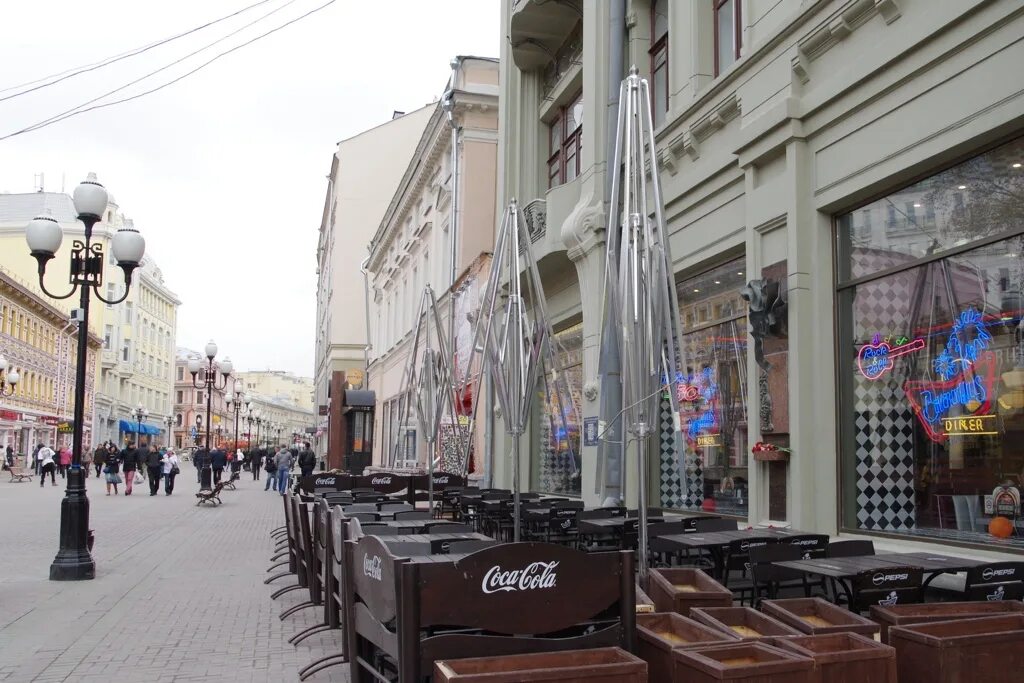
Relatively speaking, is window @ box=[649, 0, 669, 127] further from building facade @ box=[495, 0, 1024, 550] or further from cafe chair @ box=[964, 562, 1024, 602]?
cafe chair @ box=[964, 562, 1024, 602]

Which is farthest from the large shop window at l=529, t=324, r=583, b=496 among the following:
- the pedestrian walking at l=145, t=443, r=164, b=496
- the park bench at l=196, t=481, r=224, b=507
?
the pedestrian walking at l=145, t=443, r=164, b=496

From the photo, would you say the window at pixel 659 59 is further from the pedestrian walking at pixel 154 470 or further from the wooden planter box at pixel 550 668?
the pedestrian walking at pixel 154 470

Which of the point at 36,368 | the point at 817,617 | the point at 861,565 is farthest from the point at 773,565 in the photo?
the point at 36,368

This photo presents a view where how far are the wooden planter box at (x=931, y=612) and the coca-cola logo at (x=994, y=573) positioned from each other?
0.78 m

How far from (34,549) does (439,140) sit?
54.5 ft

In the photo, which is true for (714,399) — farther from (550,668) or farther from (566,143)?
(550,668)

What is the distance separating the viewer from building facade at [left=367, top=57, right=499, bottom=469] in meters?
23.0

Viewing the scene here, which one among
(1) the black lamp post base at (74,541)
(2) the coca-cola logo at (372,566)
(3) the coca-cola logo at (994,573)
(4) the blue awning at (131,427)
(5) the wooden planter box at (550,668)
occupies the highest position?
(4) the blue awning at (131,427)

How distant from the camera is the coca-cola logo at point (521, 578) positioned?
356 centimetres

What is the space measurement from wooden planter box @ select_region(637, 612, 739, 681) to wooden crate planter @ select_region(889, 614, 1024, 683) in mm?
644

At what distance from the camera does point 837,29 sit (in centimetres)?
890

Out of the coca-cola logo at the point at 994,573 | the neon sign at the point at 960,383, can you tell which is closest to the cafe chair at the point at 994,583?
the coca-cola logo at the point at 994,573

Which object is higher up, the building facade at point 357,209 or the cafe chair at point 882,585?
the building facade at point 357,209

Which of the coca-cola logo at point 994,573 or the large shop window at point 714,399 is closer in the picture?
the coca-cola logo at point 994,573
